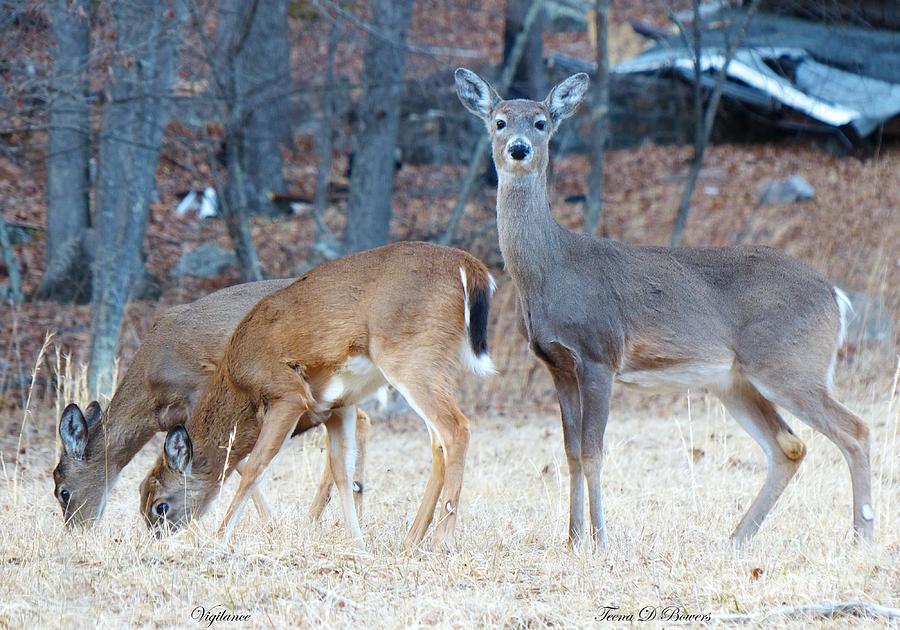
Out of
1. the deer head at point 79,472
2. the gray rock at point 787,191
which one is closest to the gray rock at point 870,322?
the gray rock at point 787,191

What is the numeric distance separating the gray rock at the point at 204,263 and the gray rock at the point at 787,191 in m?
7.86

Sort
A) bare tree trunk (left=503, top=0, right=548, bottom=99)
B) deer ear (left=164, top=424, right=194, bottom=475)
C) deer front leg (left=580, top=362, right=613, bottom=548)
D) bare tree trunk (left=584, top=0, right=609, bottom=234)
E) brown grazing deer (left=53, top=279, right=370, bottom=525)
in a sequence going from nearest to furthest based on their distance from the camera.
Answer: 1. deer front leg (left=580, top=362, right=613, bottom=548)
2. deer ear (left=164, top=424, right=194, bottom=475)
3. brown grazing deer (left=53, top=279, right=370, bottom=525)
4. bare tree trunk (left=584, top=0, right=609, bottom=234)
5. bare tree trunk (left=503, top=0, right=548, bottom=99)

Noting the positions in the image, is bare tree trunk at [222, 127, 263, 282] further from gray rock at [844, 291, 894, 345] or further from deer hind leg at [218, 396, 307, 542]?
gray rock at [844, 291, 894, 345]

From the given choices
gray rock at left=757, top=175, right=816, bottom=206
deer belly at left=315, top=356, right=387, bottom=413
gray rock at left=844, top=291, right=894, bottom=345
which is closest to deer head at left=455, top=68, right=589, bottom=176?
deer belly at left=315, top=356, right=387, bottom=413

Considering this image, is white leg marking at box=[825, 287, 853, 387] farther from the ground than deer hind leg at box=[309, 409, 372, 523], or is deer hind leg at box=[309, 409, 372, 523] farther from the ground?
white leg marking at box=[825, 287, 853, 387]

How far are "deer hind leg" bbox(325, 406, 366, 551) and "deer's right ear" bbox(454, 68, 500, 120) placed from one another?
192 cm

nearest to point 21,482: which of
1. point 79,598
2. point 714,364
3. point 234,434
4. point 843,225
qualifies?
Result: point 234,434

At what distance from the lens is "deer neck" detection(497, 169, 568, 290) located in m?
6.76

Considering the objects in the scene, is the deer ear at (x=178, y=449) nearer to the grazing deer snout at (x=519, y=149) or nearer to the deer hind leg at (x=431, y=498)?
the deer hind leg at (x=431, y=498)

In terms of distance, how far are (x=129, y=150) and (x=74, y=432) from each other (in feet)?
13.0

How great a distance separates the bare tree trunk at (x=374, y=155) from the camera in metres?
12.9

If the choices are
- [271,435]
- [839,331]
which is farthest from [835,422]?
[271,435]

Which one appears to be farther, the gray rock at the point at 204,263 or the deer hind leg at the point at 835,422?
the gray rock at the point at 204,263

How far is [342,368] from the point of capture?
661 cm
